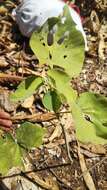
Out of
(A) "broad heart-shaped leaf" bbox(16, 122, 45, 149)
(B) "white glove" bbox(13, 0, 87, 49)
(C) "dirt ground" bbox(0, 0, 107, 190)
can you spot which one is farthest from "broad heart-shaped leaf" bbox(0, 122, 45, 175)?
(B) "white glove" bbox(13, 0, 87, 49)

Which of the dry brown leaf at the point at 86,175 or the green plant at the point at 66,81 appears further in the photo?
the dry brown leaf at the point at 86,175

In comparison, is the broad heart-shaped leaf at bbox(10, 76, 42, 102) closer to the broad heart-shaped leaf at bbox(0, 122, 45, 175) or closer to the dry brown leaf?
the broad heart-shaped leaf at bbox(0, 122, 45, 175)

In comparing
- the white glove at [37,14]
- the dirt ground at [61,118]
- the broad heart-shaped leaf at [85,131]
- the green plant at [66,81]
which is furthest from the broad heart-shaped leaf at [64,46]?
the white glove at [37,14]

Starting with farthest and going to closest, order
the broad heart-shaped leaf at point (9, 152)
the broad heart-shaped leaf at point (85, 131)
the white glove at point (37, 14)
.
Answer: the white glove at point (37, 14) < the broad heart-shaped leaf at point (9, 152) < the broad heart-shaped leaf at point (85, 131)

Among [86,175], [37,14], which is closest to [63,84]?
[86,175]

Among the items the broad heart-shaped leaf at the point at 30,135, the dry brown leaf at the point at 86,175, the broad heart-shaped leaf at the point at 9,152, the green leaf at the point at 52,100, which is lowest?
the dry brown leaf at the point at 86,175

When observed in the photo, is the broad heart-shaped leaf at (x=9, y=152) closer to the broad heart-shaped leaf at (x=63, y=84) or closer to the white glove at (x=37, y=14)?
the broad heart-shaped leaf at (x=63, y=84)

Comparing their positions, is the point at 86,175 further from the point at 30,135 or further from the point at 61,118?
the point at 30,135
